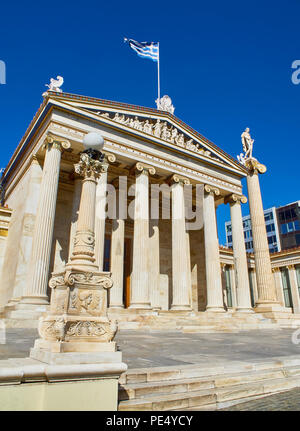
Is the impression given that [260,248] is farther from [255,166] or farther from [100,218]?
[100,218]

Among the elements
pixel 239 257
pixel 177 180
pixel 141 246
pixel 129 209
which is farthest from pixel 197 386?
pixel 129 209

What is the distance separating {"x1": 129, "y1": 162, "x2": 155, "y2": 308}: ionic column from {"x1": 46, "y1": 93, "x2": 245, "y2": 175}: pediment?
3.15m

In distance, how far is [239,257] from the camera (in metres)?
25.7

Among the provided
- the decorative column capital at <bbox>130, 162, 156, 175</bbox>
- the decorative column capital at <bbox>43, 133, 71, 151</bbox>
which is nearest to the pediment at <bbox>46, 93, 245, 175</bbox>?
the decorative column capital at <bbox>130, 162, 156, 175</bbox>

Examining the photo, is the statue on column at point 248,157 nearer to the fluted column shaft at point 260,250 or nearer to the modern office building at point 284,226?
the fluted column shaft at point 260,250

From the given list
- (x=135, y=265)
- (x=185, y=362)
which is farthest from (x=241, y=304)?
(x=185, y=362)

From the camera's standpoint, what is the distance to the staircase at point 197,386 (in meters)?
5.24

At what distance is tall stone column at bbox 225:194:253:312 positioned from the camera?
24438 mm

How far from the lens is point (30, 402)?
165 inches

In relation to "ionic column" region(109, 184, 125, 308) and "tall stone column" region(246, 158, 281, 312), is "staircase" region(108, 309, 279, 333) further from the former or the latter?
"tall stone column" region(246, 158, 281, 312)

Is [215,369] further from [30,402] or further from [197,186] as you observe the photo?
[197,186]

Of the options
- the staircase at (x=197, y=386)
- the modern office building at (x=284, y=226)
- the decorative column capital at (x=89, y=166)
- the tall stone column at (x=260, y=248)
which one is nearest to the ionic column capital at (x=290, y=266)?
the tall stone column at (x=260, y=248)

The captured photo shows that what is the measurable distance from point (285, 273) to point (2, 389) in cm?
4347

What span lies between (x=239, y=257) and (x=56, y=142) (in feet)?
55.4
